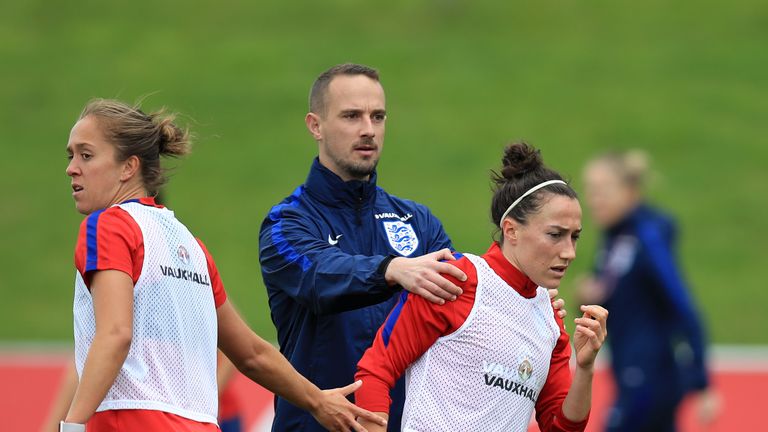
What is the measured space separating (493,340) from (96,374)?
1.34m

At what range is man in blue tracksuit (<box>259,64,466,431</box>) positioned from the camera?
4.52m

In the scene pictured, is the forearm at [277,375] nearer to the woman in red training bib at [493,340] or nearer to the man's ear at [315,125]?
the woman in red training bib at [493,340]

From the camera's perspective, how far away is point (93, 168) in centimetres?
394

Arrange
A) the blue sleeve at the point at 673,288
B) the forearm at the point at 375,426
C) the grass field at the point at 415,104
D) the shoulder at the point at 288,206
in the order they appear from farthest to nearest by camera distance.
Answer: the grass field at the point at 415,104 < the blue sleeve at the point at 673,288 < the shoulder at the point at 288,206 < the forearm at the point at 375,426

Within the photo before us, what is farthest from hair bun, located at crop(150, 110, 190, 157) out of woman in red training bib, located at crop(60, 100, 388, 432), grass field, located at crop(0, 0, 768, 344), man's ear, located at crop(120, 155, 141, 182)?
grass field, located at crop(0, 0, 768, 344)

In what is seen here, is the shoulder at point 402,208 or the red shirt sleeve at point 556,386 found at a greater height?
the shoulder at point 402,208

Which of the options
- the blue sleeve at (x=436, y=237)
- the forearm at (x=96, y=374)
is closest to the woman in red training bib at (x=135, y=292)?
the forearm at (x=96, y=374)

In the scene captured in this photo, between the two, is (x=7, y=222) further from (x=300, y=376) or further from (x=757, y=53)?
(x=300, y=376)

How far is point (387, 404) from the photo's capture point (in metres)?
4.25

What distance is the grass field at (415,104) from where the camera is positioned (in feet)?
55.9

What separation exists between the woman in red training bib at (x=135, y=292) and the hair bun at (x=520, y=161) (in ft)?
3.57

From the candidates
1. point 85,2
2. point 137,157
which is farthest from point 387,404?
point 85,2

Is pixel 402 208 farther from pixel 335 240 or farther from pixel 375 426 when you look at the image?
pixel 375 426

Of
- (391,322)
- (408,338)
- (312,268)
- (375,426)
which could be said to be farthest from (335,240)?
(375,426)
